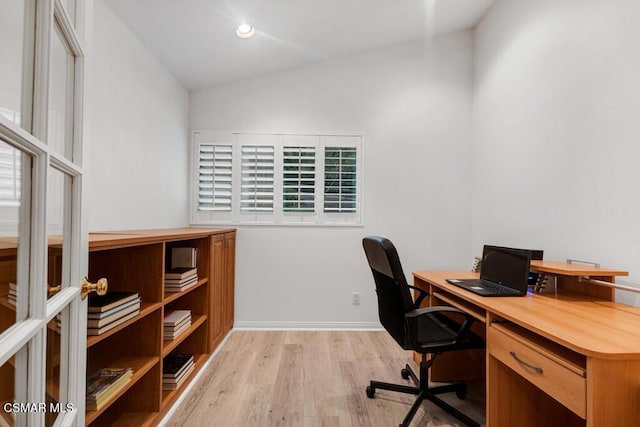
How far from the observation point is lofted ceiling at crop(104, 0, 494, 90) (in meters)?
2.11

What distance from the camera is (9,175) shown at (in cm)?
50

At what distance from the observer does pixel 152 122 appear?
245 centimetres

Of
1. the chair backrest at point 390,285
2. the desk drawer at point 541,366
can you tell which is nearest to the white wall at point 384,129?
the chair backrest at point 390,285

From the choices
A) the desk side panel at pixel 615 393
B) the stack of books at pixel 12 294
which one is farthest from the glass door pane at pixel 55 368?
the desk side panel at pixel 615 393

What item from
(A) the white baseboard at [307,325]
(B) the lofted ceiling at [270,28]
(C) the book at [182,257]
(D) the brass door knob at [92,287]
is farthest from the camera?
(A) the white baseboard at [307,325]

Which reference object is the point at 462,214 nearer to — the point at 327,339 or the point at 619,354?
the point at 327,339

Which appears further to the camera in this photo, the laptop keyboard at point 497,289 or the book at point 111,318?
the laptop keyboard at point 497,289

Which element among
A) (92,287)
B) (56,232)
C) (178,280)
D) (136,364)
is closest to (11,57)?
(56,232)

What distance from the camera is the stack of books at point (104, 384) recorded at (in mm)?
1260

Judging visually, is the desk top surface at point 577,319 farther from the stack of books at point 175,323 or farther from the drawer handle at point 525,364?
the stack of books at point 175,323

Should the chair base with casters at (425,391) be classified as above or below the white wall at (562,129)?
below

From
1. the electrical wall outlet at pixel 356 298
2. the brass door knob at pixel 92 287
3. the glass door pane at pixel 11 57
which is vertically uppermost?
the glass door pane at pixel 11 57

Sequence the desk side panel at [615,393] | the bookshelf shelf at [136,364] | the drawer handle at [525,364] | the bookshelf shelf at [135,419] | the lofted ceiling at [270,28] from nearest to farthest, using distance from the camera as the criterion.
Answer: the desk side panel at [615,393]
the drawer handle at [525,364]
the bookshelf shelf at [136,364]
the bookshelf shelf at [135,419]
the lofted ceiling at [270,28]

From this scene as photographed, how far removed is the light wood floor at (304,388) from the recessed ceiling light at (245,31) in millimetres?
2716
